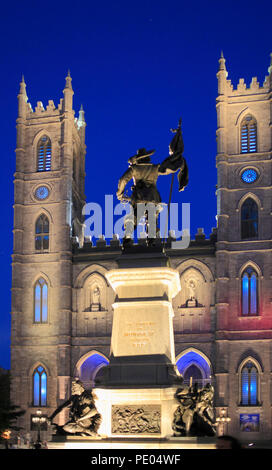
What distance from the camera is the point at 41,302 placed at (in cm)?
4728

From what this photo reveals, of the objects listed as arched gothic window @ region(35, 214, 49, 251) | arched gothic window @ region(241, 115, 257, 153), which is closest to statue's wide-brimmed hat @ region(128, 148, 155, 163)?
arched gothic window @ region(241, 115, 257, 153)

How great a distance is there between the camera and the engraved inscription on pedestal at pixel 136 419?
10812 millimetres

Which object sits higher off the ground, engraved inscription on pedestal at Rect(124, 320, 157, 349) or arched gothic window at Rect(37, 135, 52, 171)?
arched gothic window at Rect(37, 135, 52, 171)

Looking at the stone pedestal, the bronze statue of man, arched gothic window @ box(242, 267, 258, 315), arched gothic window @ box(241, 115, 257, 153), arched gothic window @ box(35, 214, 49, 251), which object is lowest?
the stone pedestal

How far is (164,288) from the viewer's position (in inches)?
460

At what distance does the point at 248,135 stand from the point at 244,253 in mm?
8095

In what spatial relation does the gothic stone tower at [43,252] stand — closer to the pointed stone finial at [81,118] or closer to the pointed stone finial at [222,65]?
the pointed stone finial at [81,118]

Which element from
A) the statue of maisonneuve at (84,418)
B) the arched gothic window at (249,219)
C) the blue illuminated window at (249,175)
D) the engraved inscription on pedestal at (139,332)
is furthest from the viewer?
the blue illuminated window at (249,175)

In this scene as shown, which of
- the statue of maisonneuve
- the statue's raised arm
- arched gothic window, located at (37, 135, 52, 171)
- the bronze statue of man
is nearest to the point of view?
the statue of maisonneuve

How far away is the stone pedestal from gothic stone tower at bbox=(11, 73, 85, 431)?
34327mm

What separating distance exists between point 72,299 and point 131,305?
117ft

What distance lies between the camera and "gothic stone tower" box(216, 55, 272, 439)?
140 ft

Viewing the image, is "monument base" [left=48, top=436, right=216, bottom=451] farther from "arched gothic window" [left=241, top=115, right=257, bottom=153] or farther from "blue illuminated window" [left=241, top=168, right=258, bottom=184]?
"arched gothic window" [left=241, top=115, right=257, bottom=153]

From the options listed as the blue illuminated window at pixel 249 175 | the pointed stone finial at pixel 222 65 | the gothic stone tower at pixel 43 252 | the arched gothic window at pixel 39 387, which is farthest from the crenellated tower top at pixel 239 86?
the arched gothic window at pixel 39 387
